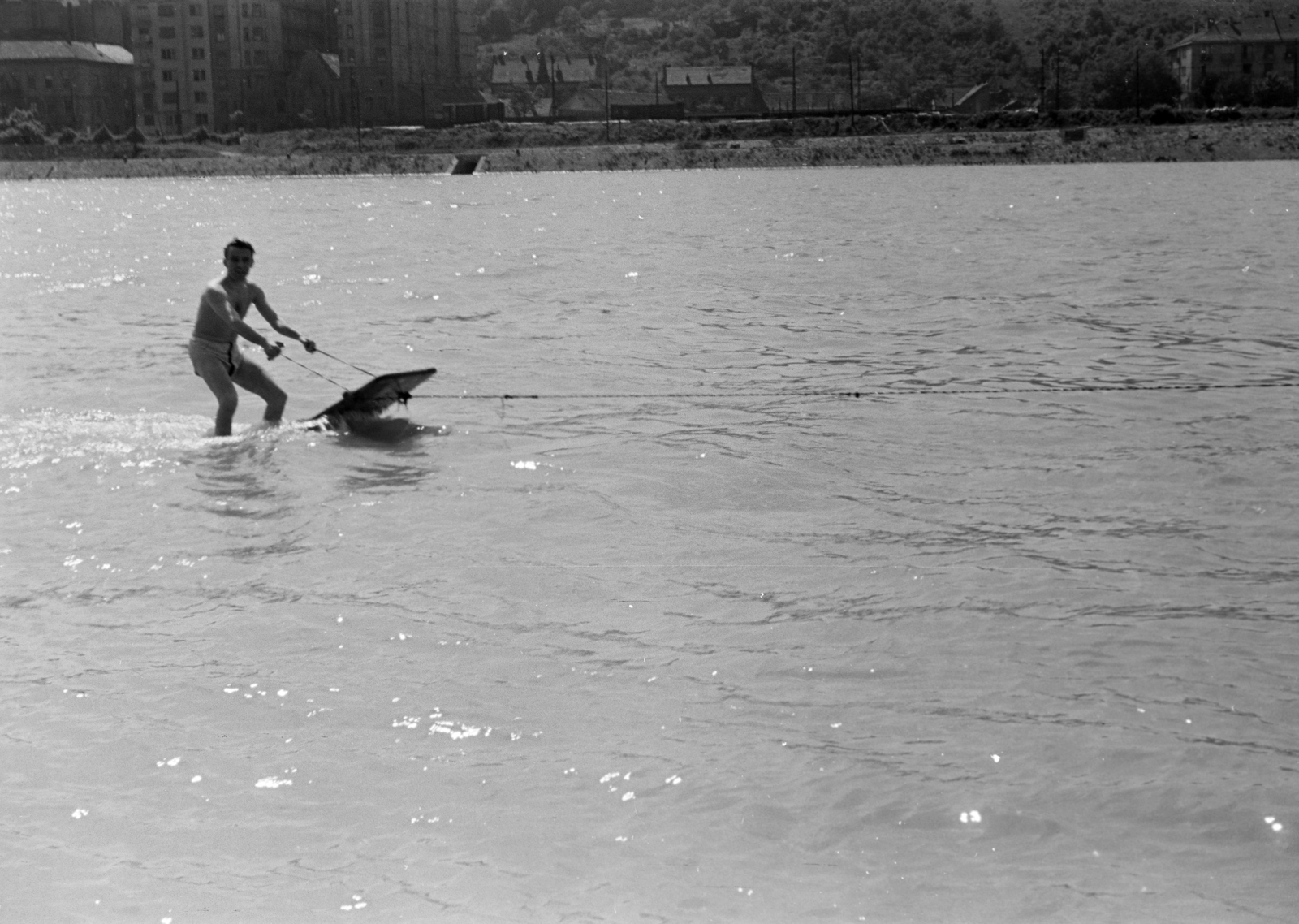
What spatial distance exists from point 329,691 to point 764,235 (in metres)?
39.5

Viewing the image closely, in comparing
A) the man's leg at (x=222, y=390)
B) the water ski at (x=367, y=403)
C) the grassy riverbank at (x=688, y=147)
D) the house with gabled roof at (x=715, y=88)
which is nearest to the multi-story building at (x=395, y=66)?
the grassy riverbank at (x=688, y=147)

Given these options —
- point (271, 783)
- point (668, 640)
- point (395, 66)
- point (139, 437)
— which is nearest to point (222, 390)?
point (139, 437)

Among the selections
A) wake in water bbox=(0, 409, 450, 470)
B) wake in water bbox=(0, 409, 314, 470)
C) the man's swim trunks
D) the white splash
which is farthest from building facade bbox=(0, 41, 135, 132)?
the white splash

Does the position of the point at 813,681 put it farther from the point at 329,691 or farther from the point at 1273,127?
the point at 1273,127

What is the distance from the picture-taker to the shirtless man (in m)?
13.6

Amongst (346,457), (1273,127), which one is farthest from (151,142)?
(346,457)

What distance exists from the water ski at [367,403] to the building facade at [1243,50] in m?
172

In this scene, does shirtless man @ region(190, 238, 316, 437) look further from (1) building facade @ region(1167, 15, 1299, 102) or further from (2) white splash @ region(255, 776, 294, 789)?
(1) building facade @ region(1167, 15, 1299, 102)

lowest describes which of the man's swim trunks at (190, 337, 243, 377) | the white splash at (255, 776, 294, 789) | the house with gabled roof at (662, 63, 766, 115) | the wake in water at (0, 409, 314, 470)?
the white splash at (255, 776, 294, 789)

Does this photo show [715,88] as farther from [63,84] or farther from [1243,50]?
[63,84]

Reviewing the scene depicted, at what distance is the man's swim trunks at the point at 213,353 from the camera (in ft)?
45.8

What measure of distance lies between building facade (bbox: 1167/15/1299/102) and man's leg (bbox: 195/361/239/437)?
17264cm

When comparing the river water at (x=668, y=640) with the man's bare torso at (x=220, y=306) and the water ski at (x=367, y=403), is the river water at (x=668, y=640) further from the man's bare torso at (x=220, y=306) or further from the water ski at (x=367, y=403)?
the man's bare torso at (x=220, y=306)

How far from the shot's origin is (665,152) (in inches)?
4998
